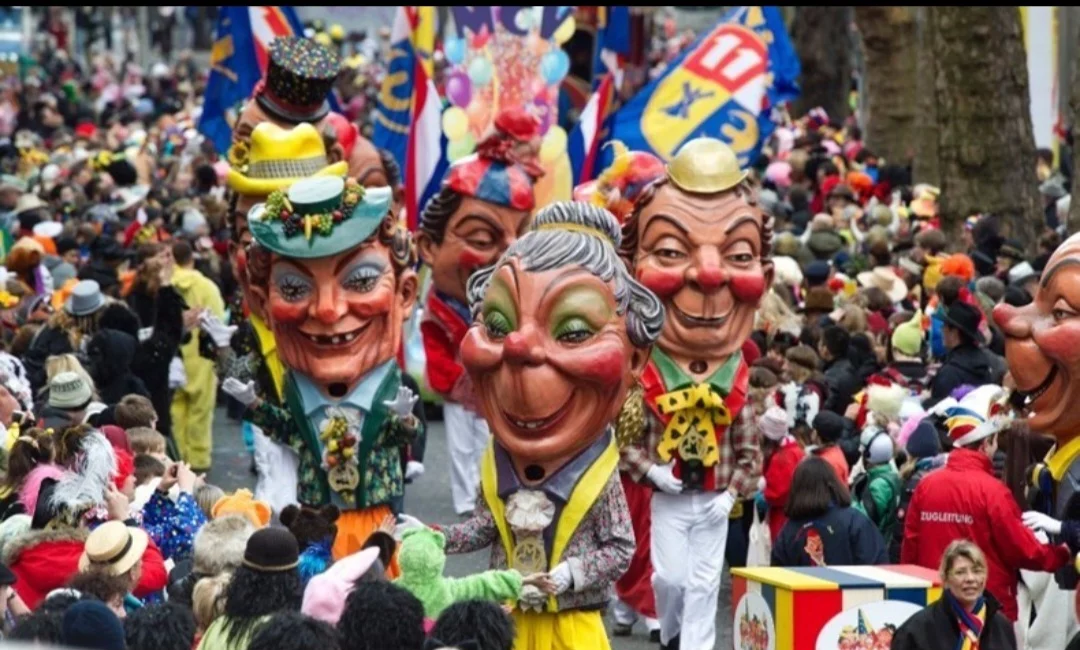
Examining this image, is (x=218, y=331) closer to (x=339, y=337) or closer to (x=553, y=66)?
(x=339, y=337)

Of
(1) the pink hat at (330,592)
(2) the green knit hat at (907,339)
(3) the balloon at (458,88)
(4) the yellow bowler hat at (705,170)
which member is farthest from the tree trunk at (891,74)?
(1) the pink hat at (330,592)

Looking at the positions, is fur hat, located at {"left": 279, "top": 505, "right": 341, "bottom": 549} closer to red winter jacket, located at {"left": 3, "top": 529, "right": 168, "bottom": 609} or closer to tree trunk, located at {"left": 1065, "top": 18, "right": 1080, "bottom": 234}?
red winter jacket, located at {"left": 3, "top": 529, "right": 168, "bottom": 609}

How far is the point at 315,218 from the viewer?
1192 centimetres

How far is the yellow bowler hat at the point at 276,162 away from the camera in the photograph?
13.6 meters

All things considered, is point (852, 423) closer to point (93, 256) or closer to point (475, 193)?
point (475, 193)

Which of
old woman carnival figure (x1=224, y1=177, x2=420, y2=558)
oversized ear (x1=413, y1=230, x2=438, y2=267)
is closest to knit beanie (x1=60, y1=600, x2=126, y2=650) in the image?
old woman carnival figure (x1=224, y1=177, x2=420, y2=558)

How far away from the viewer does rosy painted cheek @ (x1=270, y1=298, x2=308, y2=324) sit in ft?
39.3

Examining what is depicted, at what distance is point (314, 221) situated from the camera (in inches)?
469

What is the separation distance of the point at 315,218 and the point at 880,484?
9.82 feet

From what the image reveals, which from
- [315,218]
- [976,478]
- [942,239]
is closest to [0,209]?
[942,239]

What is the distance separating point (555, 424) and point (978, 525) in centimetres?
193

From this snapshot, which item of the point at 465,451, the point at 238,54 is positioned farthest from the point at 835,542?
the point at 238,54

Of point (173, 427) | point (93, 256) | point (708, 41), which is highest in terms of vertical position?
point (708, 41)

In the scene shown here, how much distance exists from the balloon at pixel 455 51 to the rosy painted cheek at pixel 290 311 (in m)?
9.23
